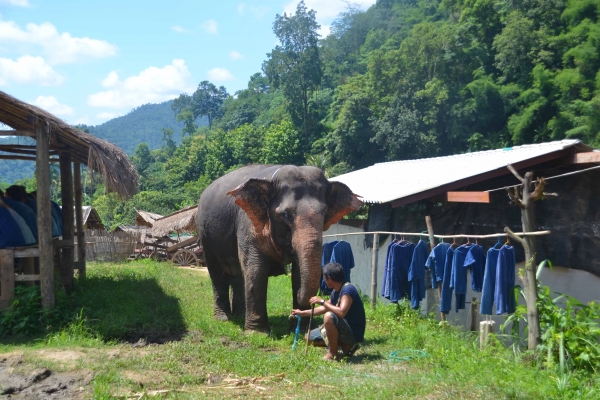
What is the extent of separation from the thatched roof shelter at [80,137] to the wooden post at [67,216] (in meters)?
1.90

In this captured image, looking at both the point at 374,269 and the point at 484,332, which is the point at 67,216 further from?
the point at 484,332

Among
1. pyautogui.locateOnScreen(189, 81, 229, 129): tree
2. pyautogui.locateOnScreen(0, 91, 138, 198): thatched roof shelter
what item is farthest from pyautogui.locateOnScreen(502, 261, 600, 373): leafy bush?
pyautogui.locateOnScreen(189, 81, 229, 129): tree

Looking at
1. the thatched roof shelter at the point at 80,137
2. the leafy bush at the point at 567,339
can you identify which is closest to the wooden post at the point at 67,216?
the thatched roof shelter at the point at 80,137

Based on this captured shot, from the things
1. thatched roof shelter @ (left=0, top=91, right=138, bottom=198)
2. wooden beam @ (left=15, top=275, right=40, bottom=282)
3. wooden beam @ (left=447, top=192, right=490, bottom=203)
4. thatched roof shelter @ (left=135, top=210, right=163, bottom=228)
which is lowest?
wooden beam @ (left=15, top=275, right=40, bottom=282)

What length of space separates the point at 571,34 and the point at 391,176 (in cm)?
3117

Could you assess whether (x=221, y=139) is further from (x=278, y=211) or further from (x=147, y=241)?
(x=278, y=211)

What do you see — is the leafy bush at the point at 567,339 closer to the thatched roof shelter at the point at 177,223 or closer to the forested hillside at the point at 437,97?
the thatched roof shelter at the point at 177,223

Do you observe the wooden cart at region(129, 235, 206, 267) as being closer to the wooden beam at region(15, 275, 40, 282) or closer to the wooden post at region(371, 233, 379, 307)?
the wooden post at region(371, 233, 379, 307)

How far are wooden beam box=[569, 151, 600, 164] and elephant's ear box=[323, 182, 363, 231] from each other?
13.0 feet

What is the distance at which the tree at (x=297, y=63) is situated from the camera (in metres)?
56.4

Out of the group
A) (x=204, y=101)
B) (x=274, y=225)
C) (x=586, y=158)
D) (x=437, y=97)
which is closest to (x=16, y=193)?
(x=274, y=225)

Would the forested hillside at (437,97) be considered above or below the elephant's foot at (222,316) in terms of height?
above

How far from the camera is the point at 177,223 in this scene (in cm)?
2412

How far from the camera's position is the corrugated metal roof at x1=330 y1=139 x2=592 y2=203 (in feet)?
32.3
